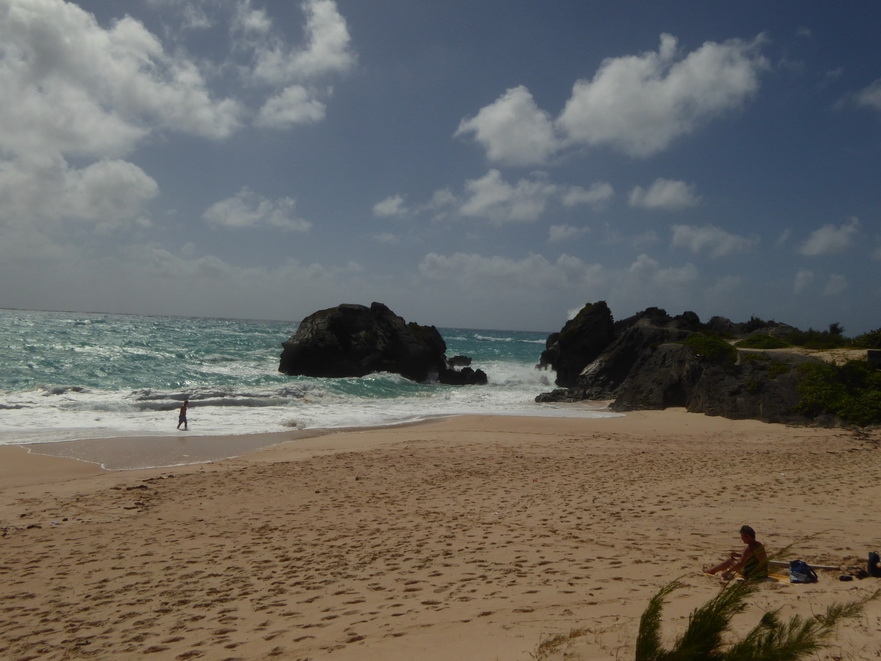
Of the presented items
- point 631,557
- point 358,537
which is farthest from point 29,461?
point 631,557

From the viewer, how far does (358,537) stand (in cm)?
861

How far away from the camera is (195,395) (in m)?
28.5

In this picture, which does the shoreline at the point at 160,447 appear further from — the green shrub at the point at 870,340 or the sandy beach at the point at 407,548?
the green shrub at the point at 870,340

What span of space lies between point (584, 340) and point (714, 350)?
15.8m

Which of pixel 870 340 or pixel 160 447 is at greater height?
pixel 870 340

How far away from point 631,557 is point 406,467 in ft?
24.0

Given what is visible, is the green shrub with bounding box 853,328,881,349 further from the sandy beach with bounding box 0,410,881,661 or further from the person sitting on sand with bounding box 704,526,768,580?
the person sitting on sand with bounding box 704,526,768,580

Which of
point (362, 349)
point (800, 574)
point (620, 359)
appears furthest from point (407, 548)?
point (362, 349)

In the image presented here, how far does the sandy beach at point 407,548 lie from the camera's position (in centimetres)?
539

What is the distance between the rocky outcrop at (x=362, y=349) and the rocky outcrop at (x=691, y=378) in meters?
12.9

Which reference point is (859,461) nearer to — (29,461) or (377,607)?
(377,607)

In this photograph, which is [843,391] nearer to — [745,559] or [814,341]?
[814,341]

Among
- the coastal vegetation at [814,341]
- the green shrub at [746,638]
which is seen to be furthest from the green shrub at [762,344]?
the green shrub at [746,638]

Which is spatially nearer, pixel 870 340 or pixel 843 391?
pixel 843 391
